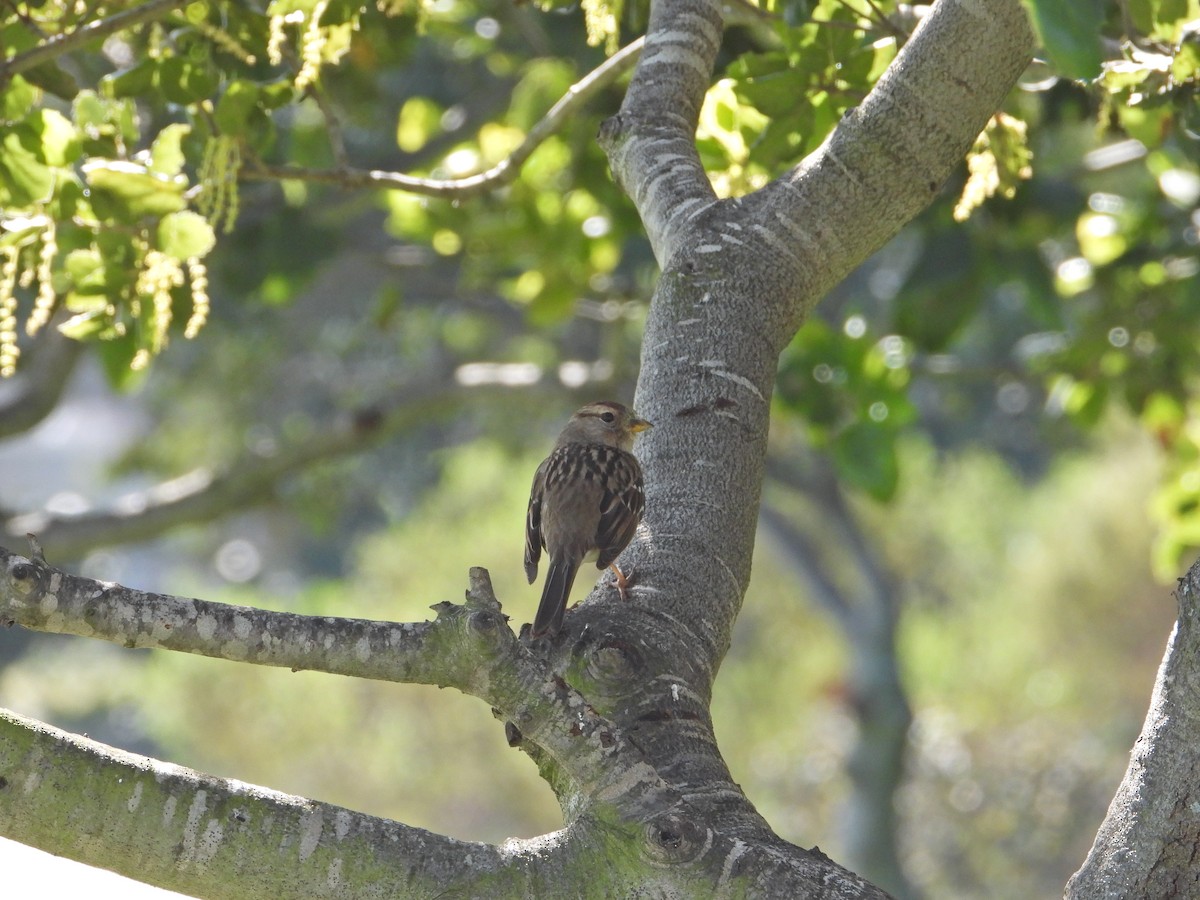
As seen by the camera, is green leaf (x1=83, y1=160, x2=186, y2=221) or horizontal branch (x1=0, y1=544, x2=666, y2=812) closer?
horizontal branch (x1=0, y1=544, x2=666, y2=812)

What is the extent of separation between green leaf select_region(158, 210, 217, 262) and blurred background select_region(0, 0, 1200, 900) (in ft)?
1.78

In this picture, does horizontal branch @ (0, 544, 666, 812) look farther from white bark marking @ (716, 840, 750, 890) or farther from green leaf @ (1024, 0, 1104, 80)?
green leaf @ (1024, 0, 1104, 80)

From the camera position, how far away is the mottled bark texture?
186 cm

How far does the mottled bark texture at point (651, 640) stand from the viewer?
1857 millimetres

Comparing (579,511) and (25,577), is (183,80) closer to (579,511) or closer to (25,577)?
(579,511)

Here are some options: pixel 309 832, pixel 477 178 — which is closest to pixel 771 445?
pixel 477 178

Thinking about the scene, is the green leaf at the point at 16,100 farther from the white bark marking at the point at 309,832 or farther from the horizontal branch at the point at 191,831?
the white bark marking at the point at 309,832

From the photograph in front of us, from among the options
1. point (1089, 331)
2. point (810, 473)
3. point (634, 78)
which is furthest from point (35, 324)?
point (810, 473)

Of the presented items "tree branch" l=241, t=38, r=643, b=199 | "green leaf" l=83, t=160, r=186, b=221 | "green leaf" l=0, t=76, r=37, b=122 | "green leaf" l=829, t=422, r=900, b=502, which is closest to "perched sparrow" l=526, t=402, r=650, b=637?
"tree branch" l=241, t=38, r=643, b=199

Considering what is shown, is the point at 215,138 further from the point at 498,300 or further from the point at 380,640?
the point at 498,300

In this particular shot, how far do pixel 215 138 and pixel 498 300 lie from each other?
25.2 ft

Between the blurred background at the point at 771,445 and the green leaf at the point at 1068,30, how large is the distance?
4.36 feet

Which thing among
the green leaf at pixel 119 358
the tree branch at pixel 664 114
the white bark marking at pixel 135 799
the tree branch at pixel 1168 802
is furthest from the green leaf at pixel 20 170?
the tree branch at pixel 1168 802

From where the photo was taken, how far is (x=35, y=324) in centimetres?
317
